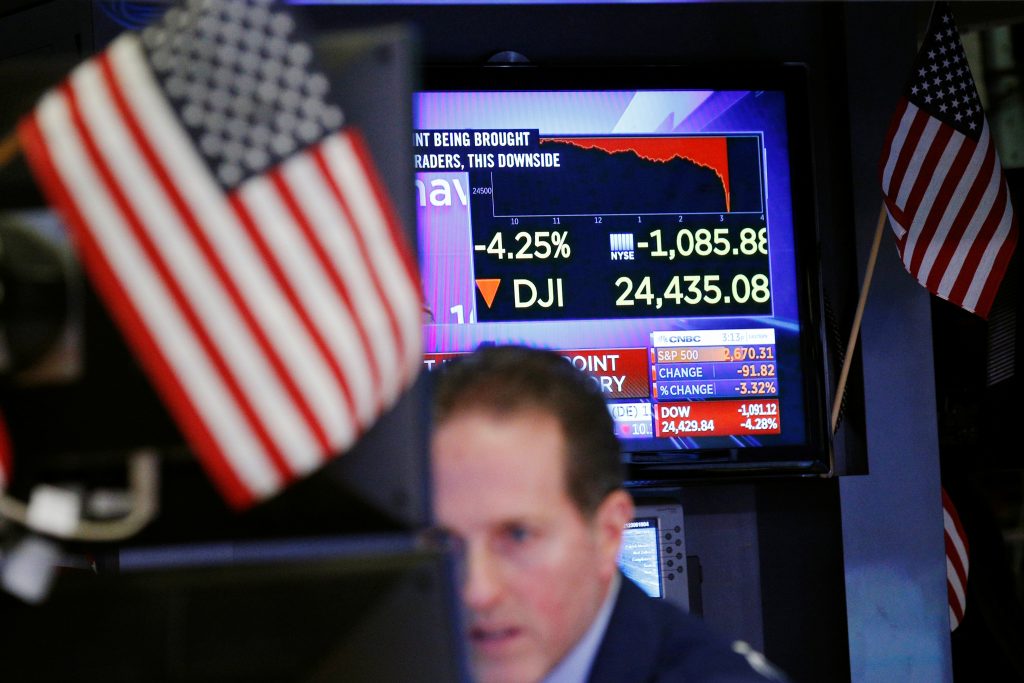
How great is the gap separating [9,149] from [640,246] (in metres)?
2.57

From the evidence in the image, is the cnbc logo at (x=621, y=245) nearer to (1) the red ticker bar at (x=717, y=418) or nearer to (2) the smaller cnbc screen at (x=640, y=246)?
(2) the smaller cnbc screen at (x=640, y=246)

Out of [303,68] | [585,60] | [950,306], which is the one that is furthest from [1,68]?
[950,306]

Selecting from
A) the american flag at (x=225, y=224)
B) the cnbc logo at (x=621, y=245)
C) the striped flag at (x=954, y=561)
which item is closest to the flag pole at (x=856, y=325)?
the striped flag at (x=954, y=561)

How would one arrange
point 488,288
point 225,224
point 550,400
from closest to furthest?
point 225,224 → point 550,400 → point 488,288

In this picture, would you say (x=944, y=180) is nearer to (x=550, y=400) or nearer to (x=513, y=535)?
(x=550, y=400)

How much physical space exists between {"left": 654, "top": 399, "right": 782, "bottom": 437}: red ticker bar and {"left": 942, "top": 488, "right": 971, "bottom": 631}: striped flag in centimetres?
74

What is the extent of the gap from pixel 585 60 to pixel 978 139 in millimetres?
1047

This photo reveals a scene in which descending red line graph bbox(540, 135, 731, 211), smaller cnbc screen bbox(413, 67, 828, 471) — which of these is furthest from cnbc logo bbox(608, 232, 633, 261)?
descending red line graph bbox(540, 135, 731, 211)

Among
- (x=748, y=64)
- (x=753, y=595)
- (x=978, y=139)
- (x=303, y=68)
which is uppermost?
(x=748, y=64)

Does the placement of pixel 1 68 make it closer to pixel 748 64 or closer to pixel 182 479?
pixel 182 479

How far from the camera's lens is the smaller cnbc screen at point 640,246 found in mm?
3355

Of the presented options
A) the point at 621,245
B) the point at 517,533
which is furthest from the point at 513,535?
the point at 621,245

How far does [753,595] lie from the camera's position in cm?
368

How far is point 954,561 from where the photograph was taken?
383cm
